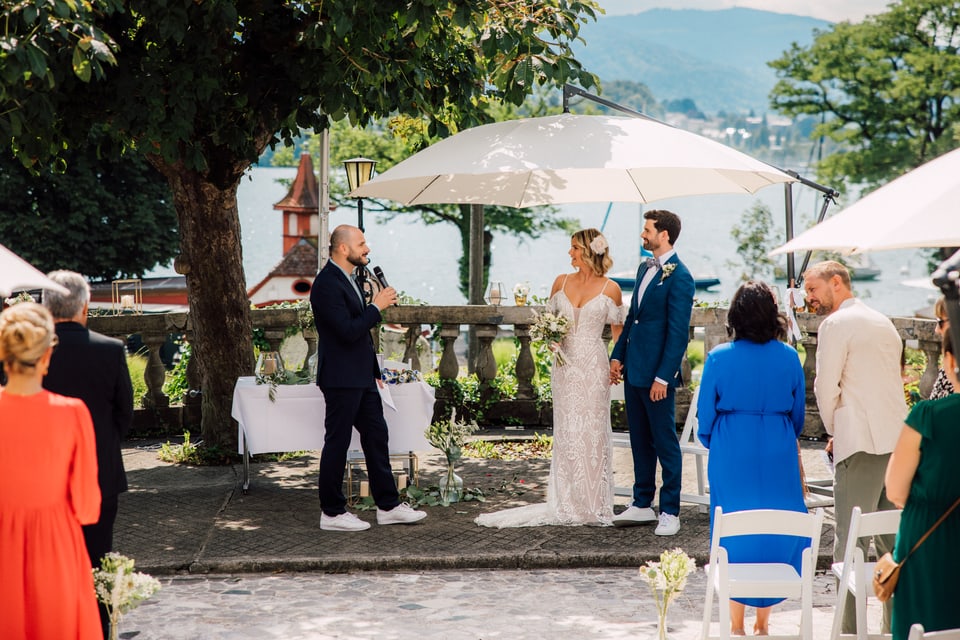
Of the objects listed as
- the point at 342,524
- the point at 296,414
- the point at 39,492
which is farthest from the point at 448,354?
the point at 39,492

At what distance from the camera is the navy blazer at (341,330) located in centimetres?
728

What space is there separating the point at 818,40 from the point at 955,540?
4053cm

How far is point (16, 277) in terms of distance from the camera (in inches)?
172

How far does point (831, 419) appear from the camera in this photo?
19.2 ft

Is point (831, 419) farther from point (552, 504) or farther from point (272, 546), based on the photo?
point (272, 546)

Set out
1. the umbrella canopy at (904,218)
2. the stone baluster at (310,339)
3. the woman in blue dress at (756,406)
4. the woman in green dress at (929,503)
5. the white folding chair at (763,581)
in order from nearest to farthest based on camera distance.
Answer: the umbrella canopy at (904,218), the woman in green dress at (929,503), the white folding chair at (763,581), the woman in blue dress at (756,406), the stone baluster at (310,339)

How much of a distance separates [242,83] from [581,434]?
3.79 metres

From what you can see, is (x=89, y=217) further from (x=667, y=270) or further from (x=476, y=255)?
(x=667, y=270)

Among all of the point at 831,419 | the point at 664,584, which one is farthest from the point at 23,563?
the point at 831,419

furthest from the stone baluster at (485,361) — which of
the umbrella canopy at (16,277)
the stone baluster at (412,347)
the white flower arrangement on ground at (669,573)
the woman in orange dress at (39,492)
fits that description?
the woman in orange dress at (39,492)

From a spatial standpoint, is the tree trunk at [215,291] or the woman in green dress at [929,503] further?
the tree trunk at [215,291]

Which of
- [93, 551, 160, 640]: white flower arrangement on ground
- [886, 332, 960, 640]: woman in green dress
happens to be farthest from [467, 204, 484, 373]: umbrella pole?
[886, 332, 960, 640]: woman in green dress

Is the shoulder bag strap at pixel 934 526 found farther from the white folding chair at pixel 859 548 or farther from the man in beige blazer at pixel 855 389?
the man in beige blazer at pixel 855 389

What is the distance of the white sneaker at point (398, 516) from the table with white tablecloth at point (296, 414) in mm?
682
